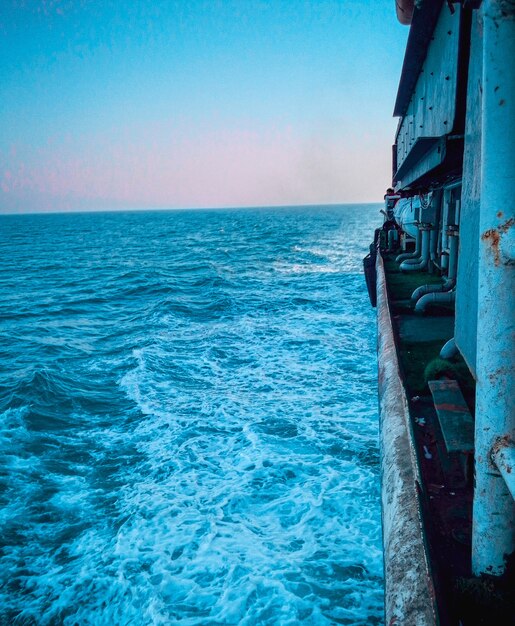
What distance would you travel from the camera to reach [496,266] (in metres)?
1.68

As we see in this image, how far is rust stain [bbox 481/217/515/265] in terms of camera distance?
164 cm

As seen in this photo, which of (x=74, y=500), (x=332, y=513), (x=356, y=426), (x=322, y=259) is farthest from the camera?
(x=322, y=259)

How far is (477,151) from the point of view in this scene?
3.49 meters

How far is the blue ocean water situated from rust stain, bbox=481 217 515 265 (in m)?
4.35

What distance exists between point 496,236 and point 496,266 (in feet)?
0.37

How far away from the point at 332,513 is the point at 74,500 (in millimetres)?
3908

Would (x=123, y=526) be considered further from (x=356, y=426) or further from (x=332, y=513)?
(x=356, y=426)

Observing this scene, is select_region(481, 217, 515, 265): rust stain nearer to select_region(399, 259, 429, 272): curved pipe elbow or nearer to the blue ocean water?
the blue ocean water

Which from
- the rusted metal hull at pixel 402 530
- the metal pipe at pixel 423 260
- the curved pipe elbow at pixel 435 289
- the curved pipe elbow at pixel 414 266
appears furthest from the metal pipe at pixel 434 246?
the rusted metal hull at pixel 402 530

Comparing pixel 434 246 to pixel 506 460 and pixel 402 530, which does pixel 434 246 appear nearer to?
pixel 402 530

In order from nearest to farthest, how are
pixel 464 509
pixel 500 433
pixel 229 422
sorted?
1. pixel 500 433
2. pixel 464 509
3. pixel 229 422

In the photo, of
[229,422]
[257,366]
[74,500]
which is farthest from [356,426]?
[74,500]

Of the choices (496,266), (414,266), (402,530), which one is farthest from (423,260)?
(496,266)

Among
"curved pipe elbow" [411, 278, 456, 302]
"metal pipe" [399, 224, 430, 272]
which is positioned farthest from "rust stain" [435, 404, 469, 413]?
"metal pipe" [399, 224, 430, 272]
